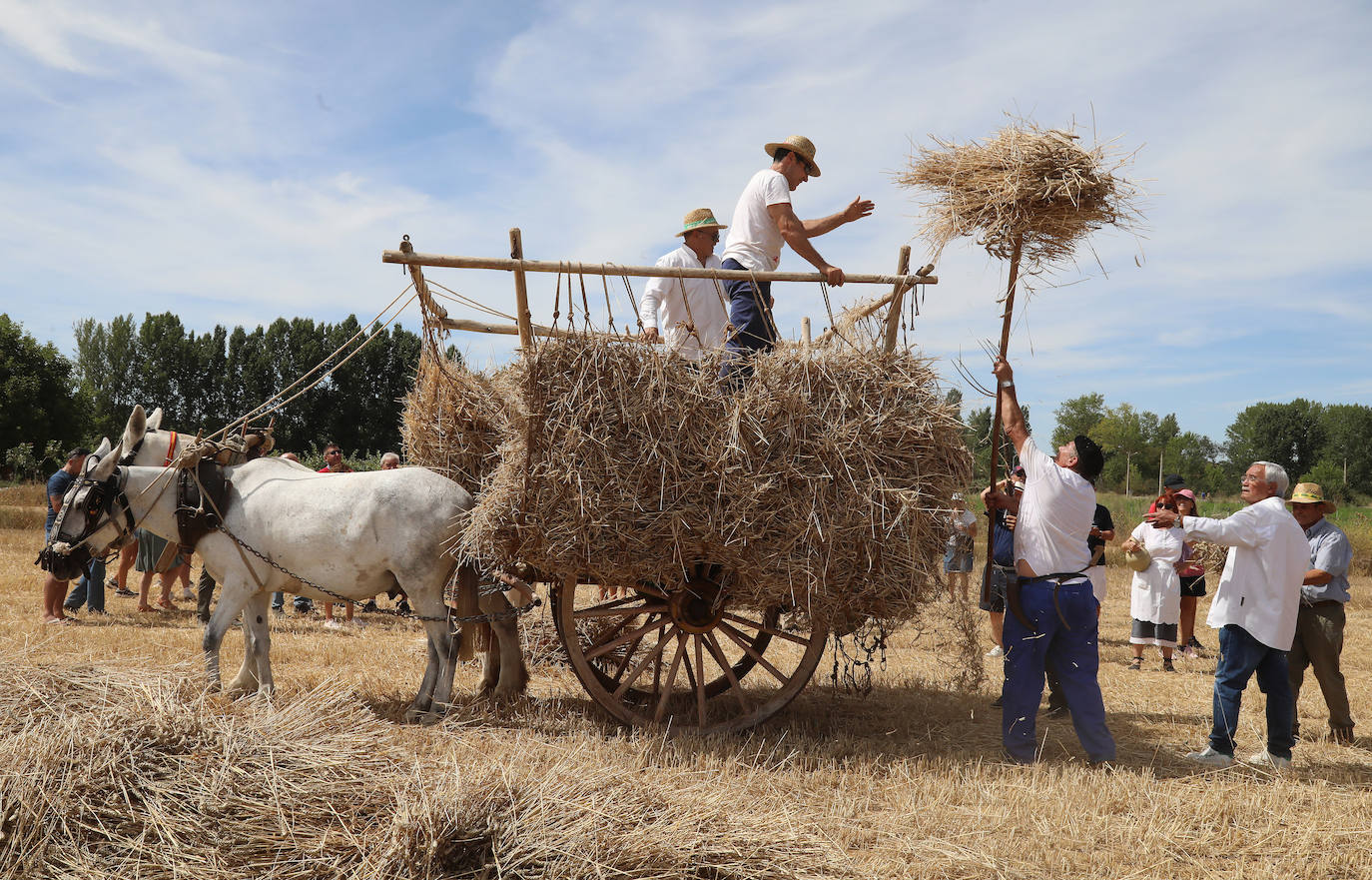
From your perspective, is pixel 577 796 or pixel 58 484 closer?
pixel 577 796

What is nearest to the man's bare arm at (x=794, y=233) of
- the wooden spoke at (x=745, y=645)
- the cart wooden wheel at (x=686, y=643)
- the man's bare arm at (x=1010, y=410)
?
the man's bare arm at (x=1010, y=410)

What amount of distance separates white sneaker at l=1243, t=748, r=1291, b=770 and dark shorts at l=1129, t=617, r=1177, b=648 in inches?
135

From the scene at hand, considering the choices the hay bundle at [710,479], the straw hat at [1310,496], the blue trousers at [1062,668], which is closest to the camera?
the hay bundle at [710,479]

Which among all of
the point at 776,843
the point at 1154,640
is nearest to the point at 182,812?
the point at 776,843

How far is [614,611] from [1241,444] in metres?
100

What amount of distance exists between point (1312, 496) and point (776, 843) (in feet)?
16.5

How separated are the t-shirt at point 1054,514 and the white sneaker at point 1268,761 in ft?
5.20

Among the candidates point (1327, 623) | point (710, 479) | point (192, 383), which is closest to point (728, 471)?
point (710, 479)

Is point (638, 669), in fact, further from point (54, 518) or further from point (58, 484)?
point (58, 484)

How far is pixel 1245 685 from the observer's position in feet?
17.1

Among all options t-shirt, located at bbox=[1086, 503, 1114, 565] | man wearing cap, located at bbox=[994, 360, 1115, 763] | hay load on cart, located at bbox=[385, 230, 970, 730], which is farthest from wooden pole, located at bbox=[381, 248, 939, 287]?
t-shirt, located at bbox=[1086, 503, 1114, 565]

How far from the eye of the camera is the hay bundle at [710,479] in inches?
183

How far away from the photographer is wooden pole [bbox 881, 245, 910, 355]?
5.25 metres

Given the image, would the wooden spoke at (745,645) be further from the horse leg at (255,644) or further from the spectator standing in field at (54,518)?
the spectator standing in field at (54,518)
